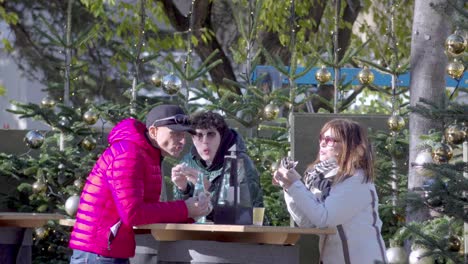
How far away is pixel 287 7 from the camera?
17.1 metres

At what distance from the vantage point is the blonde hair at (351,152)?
5.88 meters

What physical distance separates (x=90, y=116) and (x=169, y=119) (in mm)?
4348

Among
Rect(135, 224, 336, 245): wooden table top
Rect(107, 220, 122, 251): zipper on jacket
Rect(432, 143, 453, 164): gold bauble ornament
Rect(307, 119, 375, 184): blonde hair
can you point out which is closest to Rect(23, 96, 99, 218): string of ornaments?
Rect(432, 143, 453, 164): gold bauble ornament

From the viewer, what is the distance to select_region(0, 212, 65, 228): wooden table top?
22.5 feet

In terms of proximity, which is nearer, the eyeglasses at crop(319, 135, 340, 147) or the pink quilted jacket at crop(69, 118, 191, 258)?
the pink quilted jacket at crop(69, 118, 191, 258)

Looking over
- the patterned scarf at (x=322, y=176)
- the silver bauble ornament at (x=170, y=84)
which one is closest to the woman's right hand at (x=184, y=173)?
the patterned scarf at (x=322, y=176)

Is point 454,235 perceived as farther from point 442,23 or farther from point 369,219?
point 442,23

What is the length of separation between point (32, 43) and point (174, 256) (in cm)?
1463

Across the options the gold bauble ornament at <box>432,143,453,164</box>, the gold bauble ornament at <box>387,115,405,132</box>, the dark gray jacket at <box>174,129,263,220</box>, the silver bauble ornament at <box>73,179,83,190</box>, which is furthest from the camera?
the silver bauble ornament at <box>73,179,83,190</box>

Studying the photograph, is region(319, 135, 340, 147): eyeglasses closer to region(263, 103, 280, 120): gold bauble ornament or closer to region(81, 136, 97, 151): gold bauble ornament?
region(263, 103, 280, 120): gold bauble ornament

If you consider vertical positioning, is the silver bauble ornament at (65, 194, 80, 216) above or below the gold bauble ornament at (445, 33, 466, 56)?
below

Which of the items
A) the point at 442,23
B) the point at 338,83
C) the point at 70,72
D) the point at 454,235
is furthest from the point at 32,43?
the point at 454,235

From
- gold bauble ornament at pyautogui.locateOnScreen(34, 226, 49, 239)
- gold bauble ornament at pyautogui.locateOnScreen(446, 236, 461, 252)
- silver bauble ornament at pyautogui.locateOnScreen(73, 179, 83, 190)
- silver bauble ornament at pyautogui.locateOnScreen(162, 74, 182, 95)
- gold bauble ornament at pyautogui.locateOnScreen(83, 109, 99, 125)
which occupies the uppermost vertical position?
silver bauble ornament at pyautogui.locateOnScreen(162, 74, 182, 95)

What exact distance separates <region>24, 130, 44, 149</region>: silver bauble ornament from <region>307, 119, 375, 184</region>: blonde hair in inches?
186
